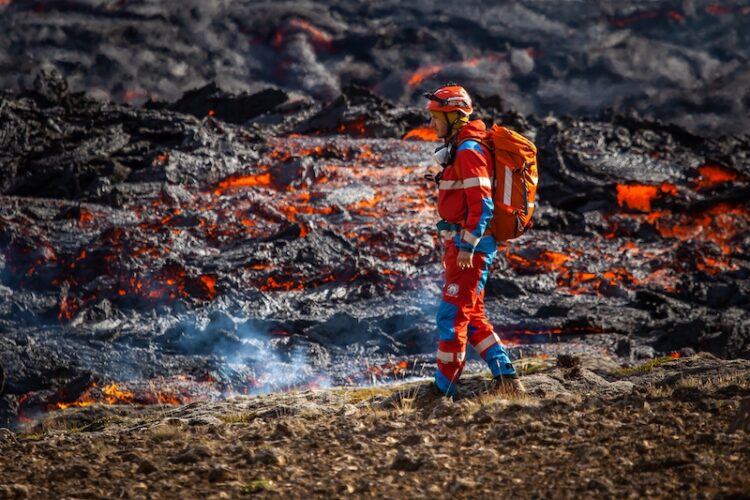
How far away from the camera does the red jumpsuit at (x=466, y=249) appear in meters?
5.91

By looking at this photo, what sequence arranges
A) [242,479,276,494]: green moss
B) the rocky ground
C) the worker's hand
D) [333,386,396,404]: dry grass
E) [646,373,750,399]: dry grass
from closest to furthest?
the rocky ground
[242,479,276,494]: green moss
[646,373,750,399]: dry grass
the worker's hand
[333,386,396,404]: dry grass

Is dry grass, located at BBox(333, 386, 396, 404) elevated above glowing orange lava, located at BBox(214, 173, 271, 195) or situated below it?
below

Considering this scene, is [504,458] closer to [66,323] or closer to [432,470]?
[432,470]

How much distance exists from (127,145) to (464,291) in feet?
45.5

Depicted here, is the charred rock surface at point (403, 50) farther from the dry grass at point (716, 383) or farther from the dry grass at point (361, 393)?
the dry grass at point (716, 383)

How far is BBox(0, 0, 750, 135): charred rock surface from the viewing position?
110ft

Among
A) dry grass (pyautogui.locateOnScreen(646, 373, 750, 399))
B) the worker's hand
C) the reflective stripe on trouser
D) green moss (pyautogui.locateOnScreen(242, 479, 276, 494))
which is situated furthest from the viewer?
the reflective stripe on trouser

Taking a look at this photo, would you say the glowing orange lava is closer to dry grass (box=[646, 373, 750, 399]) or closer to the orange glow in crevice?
the orange glow in crevice

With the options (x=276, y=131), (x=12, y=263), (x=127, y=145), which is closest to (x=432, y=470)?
(x=12, y=263)

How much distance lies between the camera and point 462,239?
5.91m

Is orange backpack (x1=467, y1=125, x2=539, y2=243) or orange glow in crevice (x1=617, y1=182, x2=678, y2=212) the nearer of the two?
orange backpack (x1=467, y1=125, x2=539, y2=243)

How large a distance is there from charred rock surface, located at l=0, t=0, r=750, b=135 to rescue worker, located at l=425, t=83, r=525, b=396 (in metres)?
26.2

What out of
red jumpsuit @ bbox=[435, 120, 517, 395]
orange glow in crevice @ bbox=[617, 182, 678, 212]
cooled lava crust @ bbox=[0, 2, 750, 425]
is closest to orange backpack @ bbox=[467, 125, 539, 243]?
red jumpsuit @ bbox=[435, 120, 517, 395]

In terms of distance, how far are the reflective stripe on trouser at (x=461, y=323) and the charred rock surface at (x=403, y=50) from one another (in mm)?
26420
